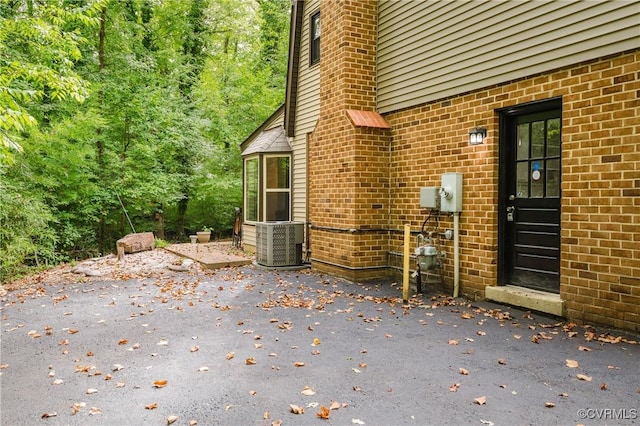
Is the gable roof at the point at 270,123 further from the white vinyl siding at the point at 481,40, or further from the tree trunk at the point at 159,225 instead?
the tree trunk at the point at 159,225

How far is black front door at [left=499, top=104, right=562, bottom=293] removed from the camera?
5078 mm

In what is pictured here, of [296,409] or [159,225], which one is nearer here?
[296,409]

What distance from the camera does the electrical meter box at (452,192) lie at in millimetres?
5957

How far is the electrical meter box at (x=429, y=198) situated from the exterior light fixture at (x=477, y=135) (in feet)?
2.82

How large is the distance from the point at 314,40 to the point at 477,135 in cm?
543

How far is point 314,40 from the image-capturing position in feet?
32.1

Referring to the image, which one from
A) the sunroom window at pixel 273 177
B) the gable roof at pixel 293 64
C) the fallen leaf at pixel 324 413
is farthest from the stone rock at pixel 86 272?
the fallen leaf at pixel 324 413

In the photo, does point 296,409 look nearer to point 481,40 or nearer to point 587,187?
point 587,187

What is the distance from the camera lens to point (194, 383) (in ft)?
10.8

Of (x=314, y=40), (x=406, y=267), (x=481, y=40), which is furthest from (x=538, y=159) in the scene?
(x=314, y=40)

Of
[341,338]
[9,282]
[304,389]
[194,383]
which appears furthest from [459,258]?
[9,282]

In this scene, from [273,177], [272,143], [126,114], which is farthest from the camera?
[126,114]

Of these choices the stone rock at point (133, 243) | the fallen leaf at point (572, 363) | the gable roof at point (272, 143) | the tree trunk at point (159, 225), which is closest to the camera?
the fallen leaf at point (572, 363)

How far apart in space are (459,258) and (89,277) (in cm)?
691
